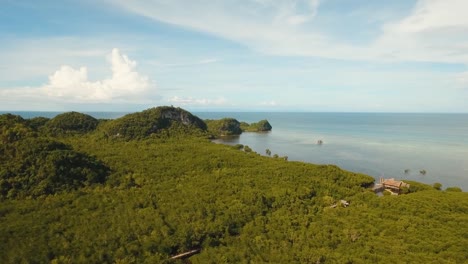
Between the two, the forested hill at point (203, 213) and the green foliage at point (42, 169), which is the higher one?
the green foliage at point (42, 169)

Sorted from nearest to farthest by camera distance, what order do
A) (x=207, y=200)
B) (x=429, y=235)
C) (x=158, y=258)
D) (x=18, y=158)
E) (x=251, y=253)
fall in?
(x=158, y=258) → (x=251, y=253) → (x=429, y=235) → (x=207, y=200) → (x=18, y=158)

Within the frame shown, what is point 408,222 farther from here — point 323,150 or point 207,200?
point 323,150

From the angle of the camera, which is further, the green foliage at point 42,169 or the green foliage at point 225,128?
the green foliage at point 225,128

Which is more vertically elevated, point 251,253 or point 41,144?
point 41,144

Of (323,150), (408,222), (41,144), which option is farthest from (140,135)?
(408,222)

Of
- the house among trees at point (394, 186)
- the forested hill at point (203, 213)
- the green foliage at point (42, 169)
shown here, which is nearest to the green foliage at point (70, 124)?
the forested hill at point (203, 213)

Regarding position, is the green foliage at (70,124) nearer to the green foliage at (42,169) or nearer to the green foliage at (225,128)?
the green foliage at (225,128)

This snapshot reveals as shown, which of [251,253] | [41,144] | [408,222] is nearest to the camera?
[251,253]

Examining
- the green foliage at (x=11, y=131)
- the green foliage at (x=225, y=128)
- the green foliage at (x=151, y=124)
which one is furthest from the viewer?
the green foliage at (x=225, y=128)
